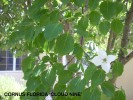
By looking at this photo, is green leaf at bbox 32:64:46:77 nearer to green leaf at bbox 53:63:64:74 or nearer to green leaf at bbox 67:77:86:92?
green leaf at bbox 53:63:64:74

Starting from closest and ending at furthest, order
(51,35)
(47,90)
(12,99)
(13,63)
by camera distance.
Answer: (51,35) < (47,90) < (12,99) < (13,63)

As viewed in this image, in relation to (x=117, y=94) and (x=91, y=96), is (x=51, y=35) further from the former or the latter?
(x=117, y=94)

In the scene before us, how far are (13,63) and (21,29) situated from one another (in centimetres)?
1291

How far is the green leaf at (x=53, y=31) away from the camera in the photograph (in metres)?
1.26

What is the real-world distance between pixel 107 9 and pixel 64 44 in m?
0.25

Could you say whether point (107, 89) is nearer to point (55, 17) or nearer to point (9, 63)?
point (55, 17)

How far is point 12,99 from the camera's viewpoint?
621cm

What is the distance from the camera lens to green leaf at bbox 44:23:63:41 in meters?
1.26

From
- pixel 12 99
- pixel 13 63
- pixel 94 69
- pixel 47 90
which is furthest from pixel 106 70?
pixel 13 63

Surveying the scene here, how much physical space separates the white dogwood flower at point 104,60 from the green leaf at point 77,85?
11cm

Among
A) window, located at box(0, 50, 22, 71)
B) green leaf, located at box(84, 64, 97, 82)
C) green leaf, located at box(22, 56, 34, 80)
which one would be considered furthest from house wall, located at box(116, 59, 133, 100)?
green leaf, located at box(84, 64, 97, 82)

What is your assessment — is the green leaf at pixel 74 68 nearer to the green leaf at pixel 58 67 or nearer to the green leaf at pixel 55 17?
the green leaf at pixel 58 67

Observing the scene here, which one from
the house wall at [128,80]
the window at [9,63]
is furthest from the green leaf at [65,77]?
the window at [9,63]

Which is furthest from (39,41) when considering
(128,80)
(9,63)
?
(9,63)
